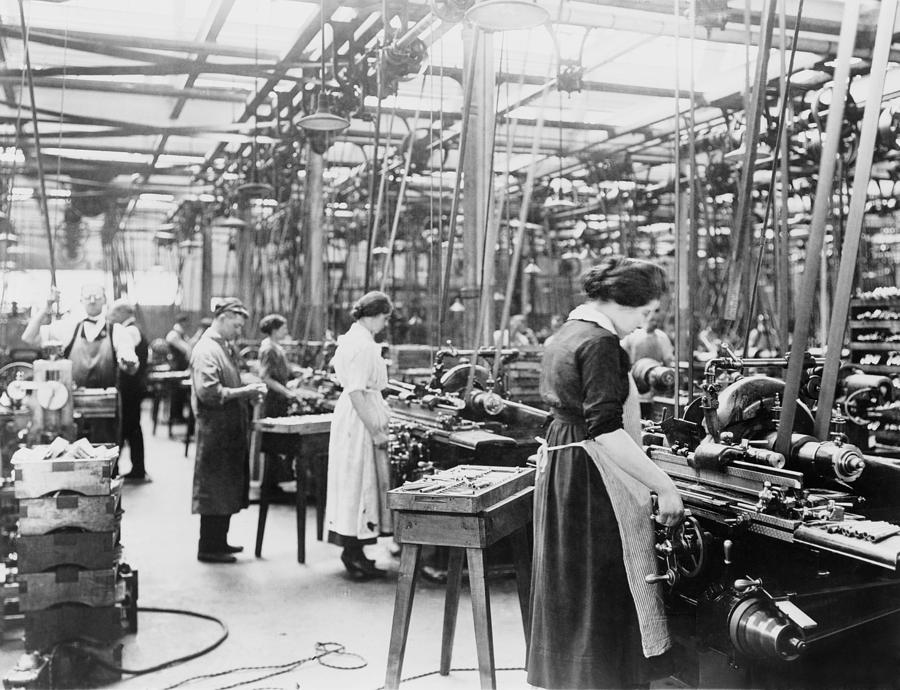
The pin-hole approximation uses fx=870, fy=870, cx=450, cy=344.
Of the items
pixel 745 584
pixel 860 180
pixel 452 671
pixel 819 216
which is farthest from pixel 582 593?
pixel 860 180

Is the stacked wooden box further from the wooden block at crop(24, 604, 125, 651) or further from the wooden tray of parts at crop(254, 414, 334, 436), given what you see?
the wooden tray of parts at crop(254, 414, 334, 436)

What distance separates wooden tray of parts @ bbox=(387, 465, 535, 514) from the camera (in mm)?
2986

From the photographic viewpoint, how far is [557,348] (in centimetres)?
262

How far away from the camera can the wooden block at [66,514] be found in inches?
132

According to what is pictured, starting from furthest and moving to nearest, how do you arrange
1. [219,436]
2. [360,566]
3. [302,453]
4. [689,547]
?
[302,453]
[219,436]
[360,566]
[689,547]

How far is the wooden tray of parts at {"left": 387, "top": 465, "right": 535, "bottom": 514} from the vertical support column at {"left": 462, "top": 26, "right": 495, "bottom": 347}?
2.69m

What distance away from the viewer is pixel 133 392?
7.70 meters

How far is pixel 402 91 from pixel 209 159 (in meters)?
3.87

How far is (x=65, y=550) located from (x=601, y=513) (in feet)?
7.00

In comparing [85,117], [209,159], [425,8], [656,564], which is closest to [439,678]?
[656,564]

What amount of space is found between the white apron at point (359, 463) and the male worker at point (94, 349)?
2701 mm

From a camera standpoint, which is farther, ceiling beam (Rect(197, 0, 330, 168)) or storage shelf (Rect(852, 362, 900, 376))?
ceiling beam (Rect(197, 0, 330, 168))

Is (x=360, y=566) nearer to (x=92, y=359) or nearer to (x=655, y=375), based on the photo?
(x=655, y=375)

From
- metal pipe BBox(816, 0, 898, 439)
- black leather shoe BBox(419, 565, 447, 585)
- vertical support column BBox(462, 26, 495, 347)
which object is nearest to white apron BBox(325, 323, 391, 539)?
black leather shoe BBox(419, 565, 447, 585)
